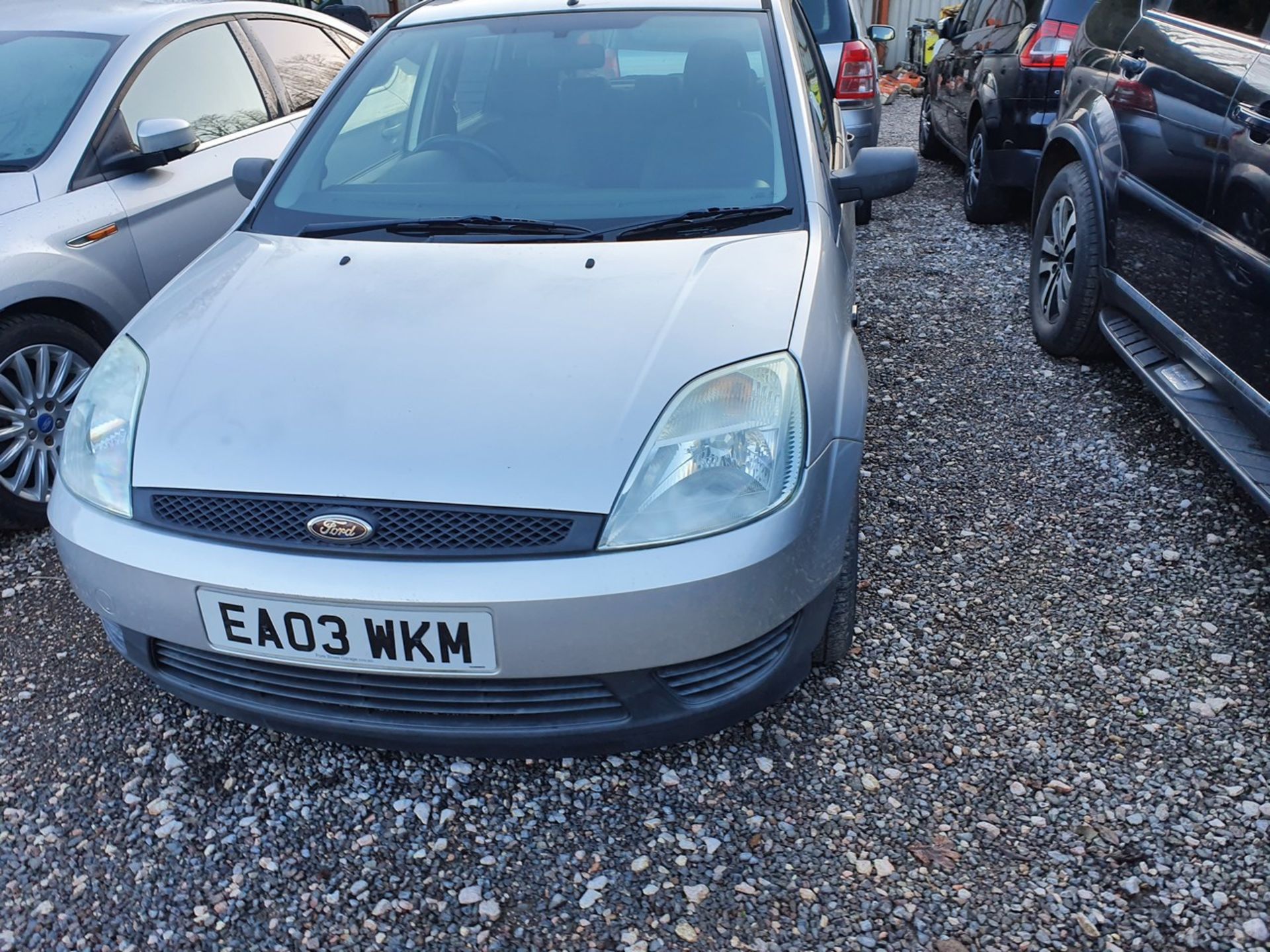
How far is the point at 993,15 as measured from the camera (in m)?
6.47

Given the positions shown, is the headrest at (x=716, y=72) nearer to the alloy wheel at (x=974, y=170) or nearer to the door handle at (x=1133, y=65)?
the door handle at (x=1133, y=65)

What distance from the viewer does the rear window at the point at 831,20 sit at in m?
6.52

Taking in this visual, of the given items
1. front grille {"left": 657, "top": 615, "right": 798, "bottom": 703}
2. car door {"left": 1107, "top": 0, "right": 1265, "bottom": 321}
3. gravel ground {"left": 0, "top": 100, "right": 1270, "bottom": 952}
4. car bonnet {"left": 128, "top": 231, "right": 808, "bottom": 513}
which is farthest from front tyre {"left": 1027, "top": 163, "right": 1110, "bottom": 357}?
front grille {"left": 657, "top": 615, "right": 798, "bottom": 703}

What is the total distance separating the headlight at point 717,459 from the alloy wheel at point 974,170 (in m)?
4.65

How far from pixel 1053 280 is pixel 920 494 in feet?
5.09

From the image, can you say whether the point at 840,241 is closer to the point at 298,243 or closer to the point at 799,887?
the point at 298,243

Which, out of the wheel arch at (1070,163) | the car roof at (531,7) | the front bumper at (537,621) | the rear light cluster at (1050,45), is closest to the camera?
the front bumper at (537,621)

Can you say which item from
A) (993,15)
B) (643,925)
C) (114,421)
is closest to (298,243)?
(114,421)

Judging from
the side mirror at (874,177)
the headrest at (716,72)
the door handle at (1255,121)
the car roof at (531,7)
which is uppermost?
the car roof at (531,7)

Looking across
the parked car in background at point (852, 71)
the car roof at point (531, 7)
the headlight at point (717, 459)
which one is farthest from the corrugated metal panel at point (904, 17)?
the headlight at point (717, 459)

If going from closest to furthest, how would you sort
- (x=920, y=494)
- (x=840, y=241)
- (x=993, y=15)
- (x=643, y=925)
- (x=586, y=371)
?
(x=643, y=925) → (x=586, y=371) → (x=840, y=241) → (x=920, y=494) → (x=993, y=15)

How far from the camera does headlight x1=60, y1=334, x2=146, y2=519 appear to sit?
6.77 feet

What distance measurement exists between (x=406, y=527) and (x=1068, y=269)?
3.30 metres

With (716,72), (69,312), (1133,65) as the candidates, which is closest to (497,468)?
(716,72)
